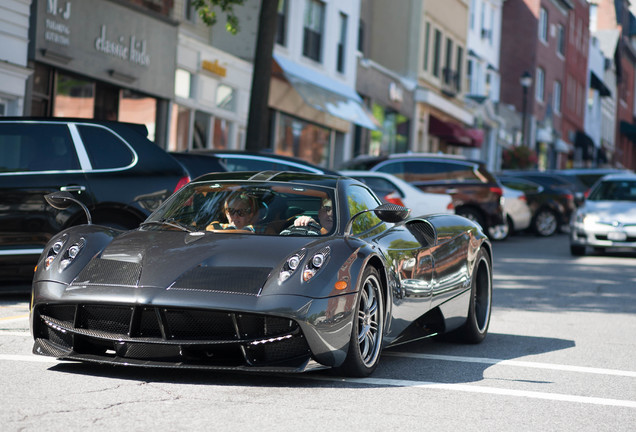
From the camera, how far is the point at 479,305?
9.04 metres

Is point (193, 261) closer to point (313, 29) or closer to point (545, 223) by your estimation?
point (545, 223)

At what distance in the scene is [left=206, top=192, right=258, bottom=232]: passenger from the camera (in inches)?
273

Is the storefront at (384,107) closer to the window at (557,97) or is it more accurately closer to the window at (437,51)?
the window at (437,51)

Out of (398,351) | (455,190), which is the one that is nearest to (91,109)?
(455,190)

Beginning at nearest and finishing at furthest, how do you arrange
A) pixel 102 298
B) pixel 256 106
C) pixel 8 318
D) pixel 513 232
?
pixel 102 298 → pixel 8 318 → pixel 256 106 → pixel 513 232

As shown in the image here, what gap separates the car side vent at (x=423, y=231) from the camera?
25.7ft

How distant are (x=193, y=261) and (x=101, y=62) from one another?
15.8m

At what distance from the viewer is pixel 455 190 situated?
2245cm

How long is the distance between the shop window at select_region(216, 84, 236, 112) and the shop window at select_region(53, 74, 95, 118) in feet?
18.3

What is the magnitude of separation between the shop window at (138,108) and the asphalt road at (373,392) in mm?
13711

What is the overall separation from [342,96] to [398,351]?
80.7 feet

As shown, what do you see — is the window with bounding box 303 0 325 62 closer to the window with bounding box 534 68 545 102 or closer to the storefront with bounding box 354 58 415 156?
the storefront with bounding box 354 58 415 156

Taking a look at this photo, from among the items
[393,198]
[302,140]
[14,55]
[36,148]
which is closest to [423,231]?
[36,148]

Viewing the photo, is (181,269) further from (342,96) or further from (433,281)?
(342,96)
